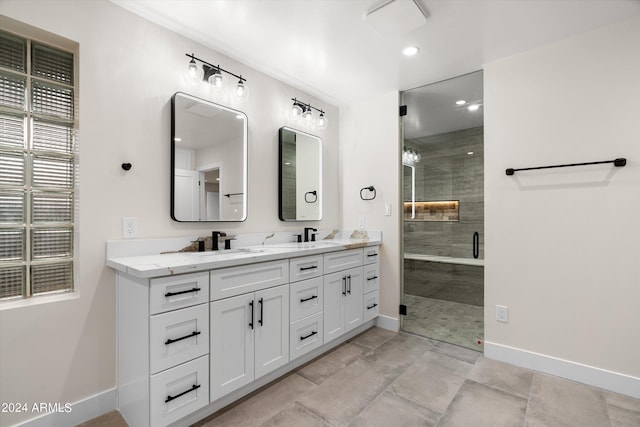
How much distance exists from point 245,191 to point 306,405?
5.09 ft

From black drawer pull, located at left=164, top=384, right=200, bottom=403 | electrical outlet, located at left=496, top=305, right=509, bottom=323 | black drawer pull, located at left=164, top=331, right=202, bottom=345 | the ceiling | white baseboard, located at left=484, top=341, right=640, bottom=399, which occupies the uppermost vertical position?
the ceiling

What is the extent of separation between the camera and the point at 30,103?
5.25ft

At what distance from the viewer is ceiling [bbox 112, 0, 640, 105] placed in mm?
1820

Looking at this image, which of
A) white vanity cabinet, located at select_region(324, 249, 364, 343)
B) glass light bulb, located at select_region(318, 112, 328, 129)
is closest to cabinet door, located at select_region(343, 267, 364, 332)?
white vanity cabinet, located at select_region(324, 249, 364, 343)

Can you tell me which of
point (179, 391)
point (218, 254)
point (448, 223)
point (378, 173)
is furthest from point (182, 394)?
point (448, 223)

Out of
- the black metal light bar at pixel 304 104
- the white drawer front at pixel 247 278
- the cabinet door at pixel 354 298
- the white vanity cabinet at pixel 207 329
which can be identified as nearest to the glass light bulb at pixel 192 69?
the black metal light bar at pixel 304 104

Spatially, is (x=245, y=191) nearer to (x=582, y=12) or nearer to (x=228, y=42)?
(x=228, y=42)

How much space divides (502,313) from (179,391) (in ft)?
7.69

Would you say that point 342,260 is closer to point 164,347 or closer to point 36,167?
point 164,347

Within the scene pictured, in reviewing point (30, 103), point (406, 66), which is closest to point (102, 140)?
point (30, 103)

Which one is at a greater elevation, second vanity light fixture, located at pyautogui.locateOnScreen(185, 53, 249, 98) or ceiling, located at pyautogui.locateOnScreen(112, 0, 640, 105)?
ceiling, located at pyautogui.locateOnScreen(112, 0, 640, 105)

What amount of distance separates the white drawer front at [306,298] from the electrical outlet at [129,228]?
1029 mm

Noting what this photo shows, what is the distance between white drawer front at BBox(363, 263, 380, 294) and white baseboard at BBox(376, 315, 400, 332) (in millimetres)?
331

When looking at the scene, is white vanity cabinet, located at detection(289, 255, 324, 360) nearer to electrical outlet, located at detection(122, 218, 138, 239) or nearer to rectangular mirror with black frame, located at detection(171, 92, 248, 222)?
rectangular mirror with black frame, located at detection(171, 92, 248, 222)
